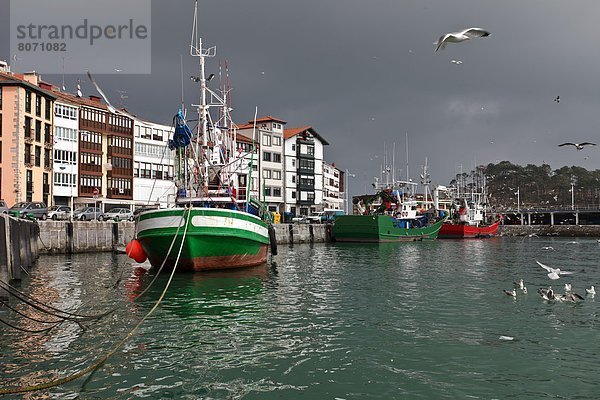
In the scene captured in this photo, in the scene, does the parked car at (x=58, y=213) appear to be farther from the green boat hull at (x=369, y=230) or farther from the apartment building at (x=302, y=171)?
the apartment building at (x=302, y=171)

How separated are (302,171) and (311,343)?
107190mm

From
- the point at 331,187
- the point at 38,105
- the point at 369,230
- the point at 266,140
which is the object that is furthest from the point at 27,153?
the point at 331,187

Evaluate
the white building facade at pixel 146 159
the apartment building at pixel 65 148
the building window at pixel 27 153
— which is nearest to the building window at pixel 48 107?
the apartment building at pixel 65 148

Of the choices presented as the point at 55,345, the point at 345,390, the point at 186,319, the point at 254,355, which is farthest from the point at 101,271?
the point at 345,390

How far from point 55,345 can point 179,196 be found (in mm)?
18219

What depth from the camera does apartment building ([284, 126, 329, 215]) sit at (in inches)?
4697

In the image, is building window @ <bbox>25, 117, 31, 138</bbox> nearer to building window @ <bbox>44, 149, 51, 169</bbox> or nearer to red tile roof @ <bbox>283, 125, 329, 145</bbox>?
building window @ <bbox>44, 149, 51, 169</bbox>

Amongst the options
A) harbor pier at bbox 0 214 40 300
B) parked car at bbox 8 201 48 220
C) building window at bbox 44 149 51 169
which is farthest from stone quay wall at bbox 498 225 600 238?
harbor pier at bbox 0 214 40 300

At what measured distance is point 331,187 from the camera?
14738 centimetres

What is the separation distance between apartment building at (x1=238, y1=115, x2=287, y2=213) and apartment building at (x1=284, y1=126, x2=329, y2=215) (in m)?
1.75

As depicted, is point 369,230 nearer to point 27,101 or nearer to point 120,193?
point 120,193

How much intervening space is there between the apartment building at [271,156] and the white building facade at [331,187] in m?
16.8

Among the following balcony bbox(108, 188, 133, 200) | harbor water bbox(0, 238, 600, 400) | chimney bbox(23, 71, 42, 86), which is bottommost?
harbor water bbox(0, 238, 600, 400)

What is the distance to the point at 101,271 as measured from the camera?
34.0 meters
